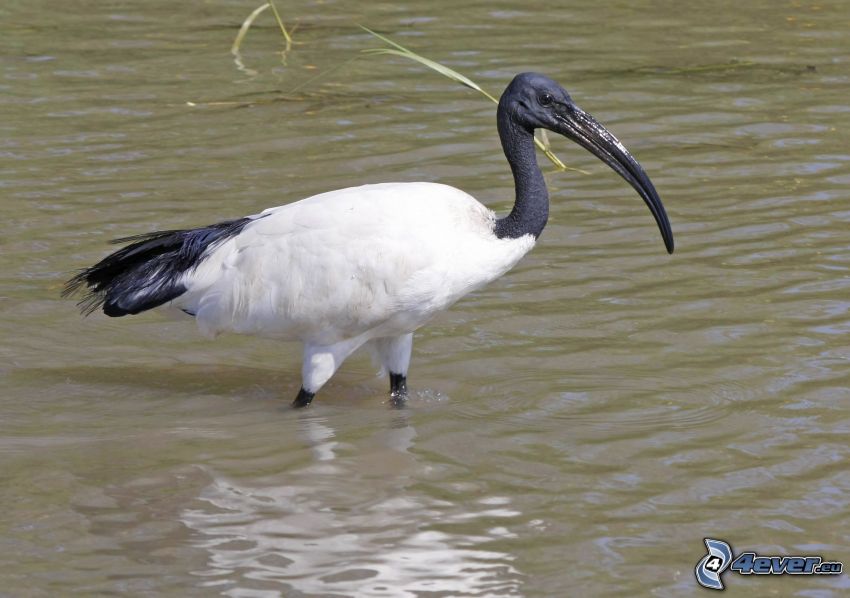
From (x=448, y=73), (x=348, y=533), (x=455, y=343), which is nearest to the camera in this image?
(x=348, y=533)

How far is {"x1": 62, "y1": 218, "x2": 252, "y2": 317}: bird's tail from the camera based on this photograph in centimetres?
664

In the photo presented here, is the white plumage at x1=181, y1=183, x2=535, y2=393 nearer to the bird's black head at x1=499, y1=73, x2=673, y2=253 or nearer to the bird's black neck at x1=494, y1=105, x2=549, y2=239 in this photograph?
the bird's black neck at x1=494, y1=105, x2=549, y2=239

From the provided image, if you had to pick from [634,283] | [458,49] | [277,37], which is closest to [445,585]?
[634,283]

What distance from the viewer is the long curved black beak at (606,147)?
6.36 m

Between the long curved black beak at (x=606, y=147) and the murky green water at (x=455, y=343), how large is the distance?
82 cm

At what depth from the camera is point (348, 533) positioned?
521 cm

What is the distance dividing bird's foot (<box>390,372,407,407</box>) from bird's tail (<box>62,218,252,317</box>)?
3.15ft

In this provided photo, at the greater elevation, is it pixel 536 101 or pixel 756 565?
pixel 536 101

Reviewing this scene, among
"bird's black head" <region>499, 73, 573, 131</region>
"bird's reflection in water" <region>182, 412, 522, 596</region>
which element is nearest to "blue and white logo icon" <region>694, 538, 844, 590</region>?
"bird's reflection in water" <region>182, 412, 522, 596</region>

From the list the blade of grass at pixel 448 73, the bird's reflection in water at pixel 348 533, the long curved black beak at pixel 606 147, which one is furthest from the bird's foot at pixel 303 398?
the blade of grass at pixel 448 73

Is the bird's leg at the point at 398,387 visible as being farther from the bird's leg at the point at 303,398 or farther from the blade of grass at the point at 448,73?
the blade of grass at the point at 448,73

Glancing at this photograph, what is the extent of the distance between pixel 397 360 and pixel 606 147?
1.30 m

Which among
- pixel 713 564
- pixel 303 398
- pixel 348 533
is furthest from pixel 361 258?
pixel 713 564

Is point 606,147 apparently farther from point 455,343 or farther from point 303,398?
point 303,398
